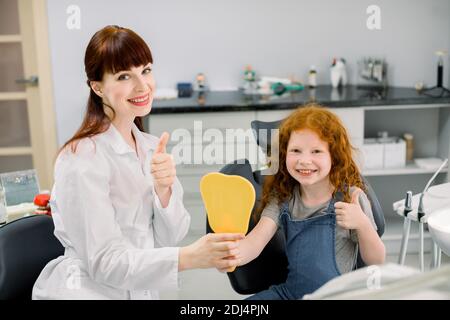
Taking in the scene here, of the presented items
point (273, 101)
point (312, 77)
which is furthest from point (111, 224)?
point (312, 77)

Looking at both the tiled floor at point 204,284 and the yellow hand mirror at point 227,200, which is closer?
the yellow hand mirror at point 227,200

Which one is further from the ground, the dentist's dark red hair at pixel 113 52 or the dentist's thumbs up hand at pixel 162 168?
the dentist's dark red hair at pixel 113 52

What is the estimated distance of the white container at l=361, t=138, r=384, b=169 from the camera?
0.98 meters

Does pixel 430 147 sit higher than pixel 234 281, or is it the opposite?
pixel 430 147

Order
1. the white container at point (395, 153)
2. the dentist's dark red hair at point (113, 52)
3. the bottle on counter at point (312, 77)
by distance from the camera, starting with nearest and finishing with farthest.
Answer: the dentist's dark red hair at point (113, 52) < the white container at point (395, 153) < the bottle on counter at point (312, 77)

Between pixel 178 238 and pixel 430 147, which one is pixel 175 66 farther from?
pixel 430 147

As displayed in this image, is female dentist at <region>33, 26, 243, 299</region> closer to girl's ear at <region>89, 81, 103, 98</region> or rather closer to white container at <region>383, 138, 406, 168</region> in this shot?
girl's ear at <region>89, 81, 103, 98</region>

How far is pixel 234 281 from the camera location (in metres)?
0.98

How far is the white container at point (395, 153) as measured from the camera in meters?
0.94

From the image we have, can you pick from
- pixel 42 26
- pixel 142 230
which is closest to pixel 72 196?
pixel 142 230

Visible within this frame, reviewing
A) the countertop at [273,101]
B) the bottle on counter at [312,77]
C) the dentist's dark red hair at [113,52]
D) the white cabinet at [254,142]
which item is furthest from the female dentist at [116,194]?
the bottle on counter at [312,77]

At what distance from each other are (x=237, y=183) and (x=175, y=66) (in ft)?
1.28

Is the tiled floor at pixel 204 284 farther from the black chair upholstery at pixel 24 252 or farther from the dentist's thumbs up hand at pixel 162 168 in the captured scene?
the black chair upholstery at pixel 24 252

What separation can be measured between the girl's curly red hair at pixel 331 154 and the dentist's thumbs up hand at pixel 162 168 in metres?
0.20
